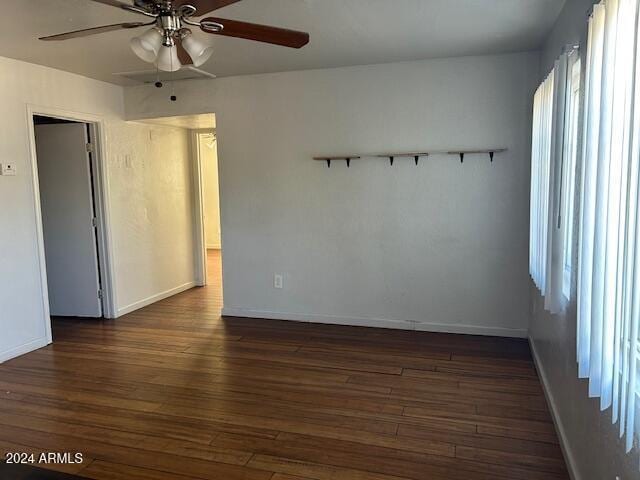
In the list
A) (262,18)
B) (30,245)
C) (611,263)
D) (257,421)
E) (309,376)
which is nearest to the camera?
(611,263)

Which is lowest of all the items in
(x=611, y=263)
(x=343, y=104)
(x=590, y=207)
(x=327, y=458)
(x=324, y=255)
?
(x=327, y=458)

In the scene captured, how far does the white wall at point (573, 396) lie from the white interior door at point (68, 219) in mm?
4218

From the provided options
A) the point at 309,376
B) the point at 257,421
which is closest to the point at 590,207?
the point at 257,421

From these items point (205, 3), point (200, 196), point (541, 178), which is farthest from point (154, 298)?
point (541, 178)

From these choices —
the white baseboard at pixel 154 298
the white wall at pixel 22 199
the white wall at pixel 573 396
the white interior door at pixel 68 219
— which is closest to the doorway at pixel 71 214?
the white interior door at pixel 68 219

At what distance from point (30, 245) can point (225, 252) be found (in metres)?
1.73

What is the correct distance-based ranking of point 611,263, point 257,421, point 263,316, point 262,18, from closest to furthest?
1. point 611,263
2. point 257,421
3. point 262,18
4. point 263,316

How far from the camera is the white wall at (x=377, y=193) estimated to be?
4031 mm

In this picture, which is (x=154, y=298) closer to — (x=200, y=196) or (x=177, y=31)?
(x=200, y=196)

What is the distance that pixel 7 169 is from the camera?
3787mm

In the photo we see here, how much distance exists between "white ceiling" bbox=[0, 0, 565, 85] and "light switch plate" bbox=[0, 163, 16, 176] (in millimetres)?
853

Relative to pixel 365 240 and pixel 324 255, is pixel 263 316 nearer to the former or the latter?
pixel 324 255

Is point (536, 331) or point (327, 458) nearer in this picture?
point (327, 458)

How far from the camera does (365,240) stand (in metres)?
4.43
